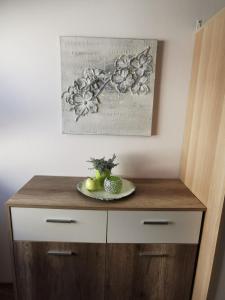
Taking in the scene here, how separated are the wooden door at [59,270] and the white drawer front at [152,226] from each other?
0.15 m

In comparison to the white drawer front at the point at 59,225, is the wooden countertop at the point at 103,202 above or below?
above

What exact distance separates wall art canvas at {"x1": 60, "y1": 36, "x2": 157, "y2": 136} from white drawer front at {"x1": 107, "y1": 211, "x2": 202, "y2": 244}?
59cm

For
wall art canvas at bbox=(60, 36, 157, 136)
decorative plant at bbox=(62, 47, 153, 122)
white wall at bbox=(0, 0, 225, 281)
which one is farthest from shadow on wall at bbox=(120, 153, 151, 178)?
decorative plant at bbox=(62, 47, 153, 122)

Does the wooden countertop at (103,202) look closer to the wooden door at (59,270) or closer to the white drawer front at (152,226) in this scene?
the white drawer front at (152,226)

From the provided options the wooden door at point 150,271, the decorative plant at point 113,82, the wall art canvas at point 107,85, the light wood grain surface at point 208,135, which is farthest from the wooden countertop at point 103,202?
the decorative plant at point 113,82

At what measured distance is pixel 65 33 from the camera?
1.32 meters

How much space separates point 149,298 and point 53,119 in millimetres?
1352

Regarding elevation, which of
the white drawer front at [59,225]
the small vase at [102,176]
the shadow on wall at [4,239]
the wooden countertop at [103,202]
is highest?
the small vase at [102,176]

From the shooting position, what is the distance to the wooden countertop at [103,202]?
112 centimetres

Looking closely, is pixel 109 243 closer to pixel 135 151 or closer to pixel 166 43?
pixel 135 151

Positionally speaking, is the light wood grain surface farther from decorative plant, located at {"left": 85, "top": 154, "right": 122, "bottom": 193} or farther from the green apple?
the green apple

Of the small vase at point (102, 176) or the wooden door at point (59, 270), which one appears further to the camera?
the small vase at point (102, 176)

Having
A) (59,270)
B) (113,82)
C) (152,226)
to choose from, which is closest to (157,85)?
(113,82)

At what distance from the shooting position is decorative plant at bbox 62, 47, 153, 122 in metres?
1.34
